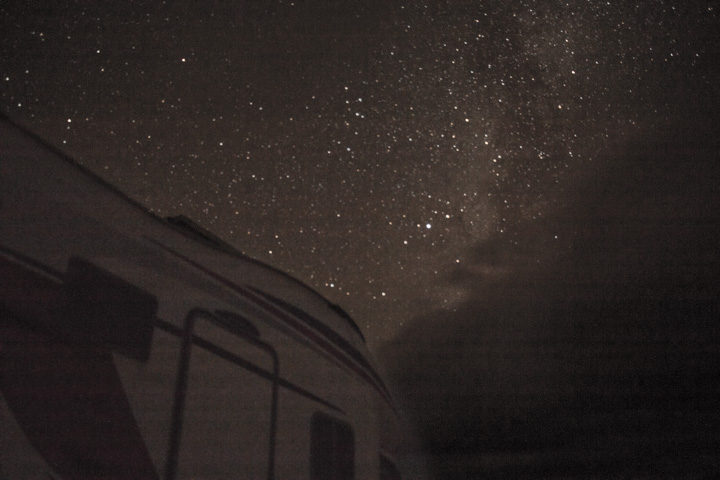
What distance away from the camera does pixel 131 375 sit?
3.78 feet

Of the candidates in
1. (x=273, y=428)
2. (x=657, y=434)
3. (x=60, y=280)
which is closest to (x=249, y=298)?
(x=273, y=428)

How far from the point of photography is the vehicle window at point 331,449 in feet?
5.53

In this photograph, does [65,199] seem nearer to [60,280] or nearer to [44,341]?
[60,280]

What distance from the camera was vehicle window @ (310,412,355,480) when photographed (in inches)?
66.4

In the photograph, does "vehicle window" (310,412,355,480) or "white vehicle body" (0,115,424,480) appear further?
"vehicle window" (310,412,355,480)

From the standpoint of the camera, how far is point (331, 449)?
5.89ft

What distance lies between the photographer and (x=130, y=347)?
3.85 ft

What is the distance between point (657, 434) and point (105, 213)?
1861 centimetres

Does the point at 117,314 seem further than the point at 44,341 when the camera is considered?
Yes

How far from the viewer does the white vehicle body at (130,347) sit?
39.3 inches

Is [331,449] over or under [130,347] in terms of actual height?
under

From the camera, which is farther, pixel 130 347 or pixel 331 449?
→ pixel 331 449

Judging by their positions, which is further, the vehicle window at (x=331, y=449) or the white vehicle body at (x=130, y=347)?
the vehicle window at (x=331, y=449)

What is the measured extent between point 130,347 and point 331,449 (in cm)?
85
